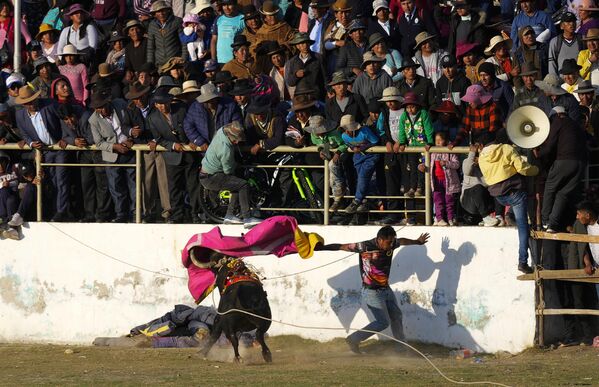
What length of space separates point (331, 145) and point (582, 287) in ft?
13.4

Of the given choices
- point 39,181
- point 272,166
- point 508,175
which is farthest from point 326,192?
point 39,181

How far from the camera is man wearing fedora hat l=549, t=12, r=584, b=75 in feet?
75.3

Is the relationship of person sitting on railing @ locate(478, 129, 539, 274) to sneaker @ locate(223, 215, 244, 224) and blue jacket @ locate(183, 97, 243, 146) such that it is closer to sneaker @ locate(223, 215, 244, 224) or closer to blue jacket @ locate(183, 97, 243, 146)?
sneaker @ locate(223, 215, 244, 224)

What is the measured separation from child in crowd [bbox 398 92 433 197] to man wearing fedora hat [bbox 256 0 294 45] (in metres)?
3.50

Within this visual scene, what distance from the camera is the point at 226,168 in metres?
22.2

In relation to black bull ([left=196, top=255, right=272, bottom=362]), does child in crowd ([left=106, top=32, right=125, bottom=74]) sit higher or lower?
higher

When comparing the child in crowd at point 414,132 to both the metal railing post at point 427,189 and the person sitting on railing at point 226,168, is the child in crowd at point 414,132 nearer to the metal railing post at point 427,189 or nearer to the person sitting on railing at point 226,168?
the metal railing post at point 427,189

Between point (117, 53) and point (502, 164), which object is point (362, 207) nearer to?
point (502, 164)

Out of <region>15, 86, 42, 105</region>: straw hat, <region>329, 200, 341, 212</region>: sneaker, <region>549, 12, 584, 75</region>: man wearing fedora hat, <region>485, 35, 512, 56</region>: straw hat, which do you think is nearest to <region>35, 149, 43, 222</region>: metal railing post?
<region>15, 86, 42, 105</region>: straw hat

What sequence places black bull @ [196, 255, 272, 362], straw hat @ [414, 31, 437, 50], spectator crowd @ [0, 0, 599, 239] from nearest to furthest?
black bull @ [196, 255, 272, 362] < spectator crowd @ [0, 0, 599, 239] < straw hat @ [414, 31, 437, 50]

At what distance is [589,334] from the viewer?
2120cm

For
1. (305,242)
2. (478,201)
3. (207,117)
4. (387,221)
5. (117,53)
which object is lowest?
(305,242)

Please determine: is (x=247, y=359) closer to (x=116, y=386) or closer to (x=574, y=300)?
(x=116, y=386)

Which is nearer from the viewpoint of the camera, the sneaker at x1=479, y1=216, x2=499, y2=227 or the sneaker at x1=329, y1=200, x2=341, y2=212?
the sneaker at x1=479, y1=216, x2=499, y2=227
